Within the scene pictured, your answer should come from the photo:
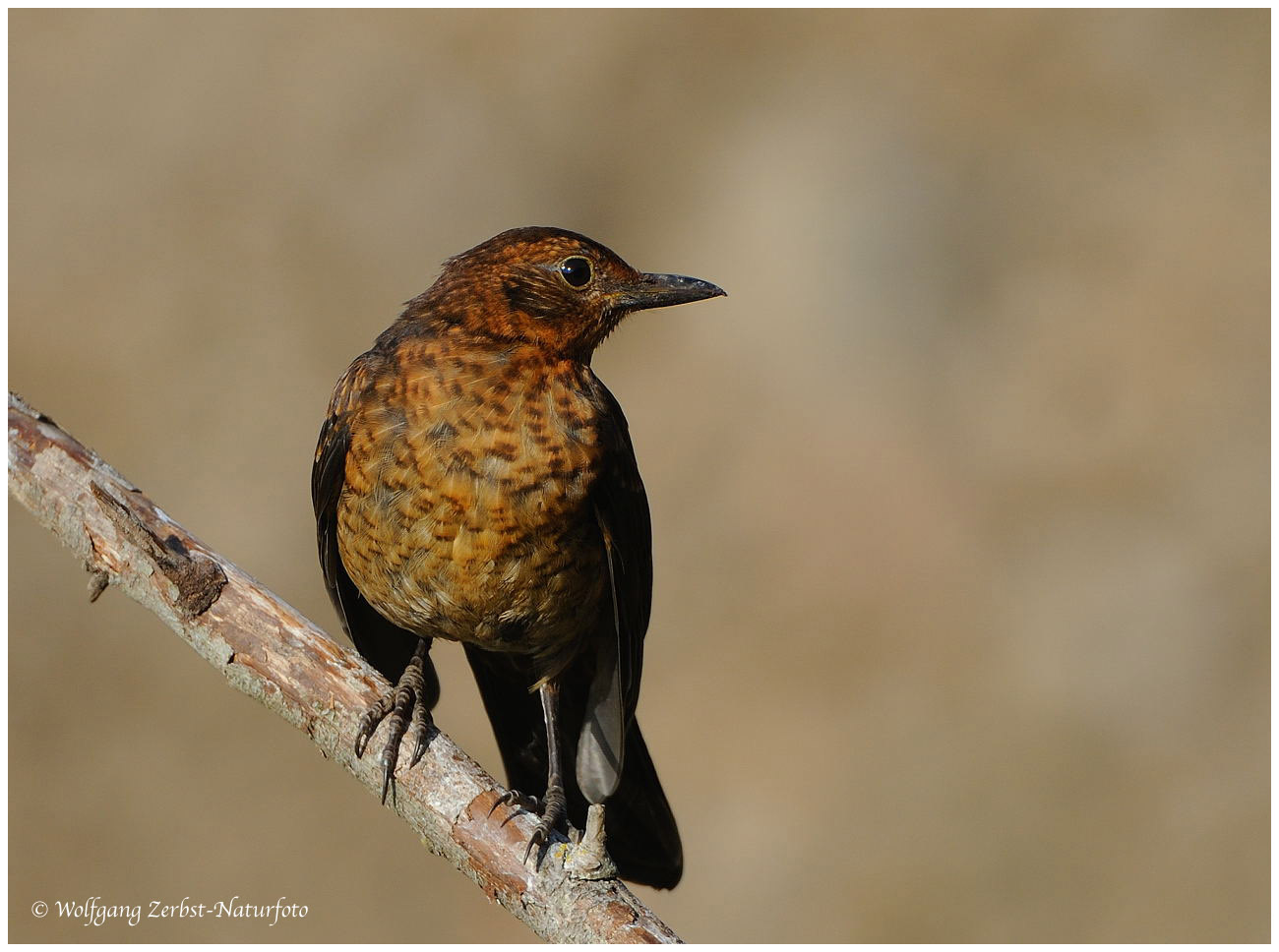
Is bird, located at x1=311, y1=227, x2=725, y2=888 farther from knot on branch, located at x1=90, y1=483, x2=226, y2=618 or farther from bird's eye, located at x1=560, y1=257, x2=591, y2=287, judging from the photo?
knot on branch, located at x1=90, y1=483, x2=226, y2=618

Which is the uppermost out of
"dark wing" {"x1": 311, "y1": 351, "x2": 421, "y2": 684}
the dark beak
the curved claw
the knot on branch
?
the dark beak

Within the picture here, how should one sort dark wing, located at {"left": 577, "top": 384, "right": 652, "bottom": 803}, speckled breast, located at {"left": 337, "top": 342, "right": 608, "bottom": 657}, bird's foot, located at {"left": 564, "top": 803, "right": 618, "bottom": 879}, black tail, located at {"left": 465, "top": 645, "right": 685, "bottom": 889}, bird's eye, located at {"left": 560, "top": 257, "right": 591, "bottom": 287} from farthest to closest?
1. black tail, located at {"left": 465, "top": 645, "right": 685, "bottom": 889}
2. bird's eye, located at {"left": 560, "top": 257, "right": 591, "bottom": 287}
3. dark wing, located at {"left": 577, "top": 384, "right": 652, "bottom": 803}
4. speckled breast, located at {"left": 337, "top": 342, "right": 608, "bottom": 657}
5. bird's foot, located at {"left": 564, "top": 803, "right": 618, "bottom": 879}

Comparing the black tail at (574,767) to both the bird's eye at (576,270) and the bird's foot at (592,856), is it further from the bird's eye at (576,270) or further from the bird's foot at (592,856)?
the bird's eye at (576,270)

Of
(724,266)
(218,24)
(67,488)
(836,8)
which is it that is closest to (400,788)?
(67,488)

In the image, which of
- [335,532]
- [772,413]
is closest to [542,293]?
[335,532]

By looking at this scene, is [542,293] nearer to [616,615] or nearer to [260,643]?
[616,615]

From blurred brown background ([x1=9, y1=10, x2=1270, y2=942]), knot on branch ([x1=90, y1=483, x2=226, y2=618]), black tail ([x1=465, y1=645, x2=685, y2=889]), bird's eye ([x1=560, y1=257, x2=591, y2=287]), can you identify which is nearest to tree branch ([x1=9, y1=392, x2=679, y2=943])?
knot on branch ([x1=90, y1=483, x2=226, y2=618])

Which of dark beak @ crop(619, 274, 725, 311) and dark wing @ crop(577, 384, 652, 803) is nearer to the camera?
dark wing @ crop(577, 384, 652, 803)

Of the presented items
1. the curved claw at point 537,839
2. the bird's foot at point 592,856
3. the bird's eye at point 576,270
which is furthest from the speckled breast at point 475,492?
the bird's foot at point 592,856
